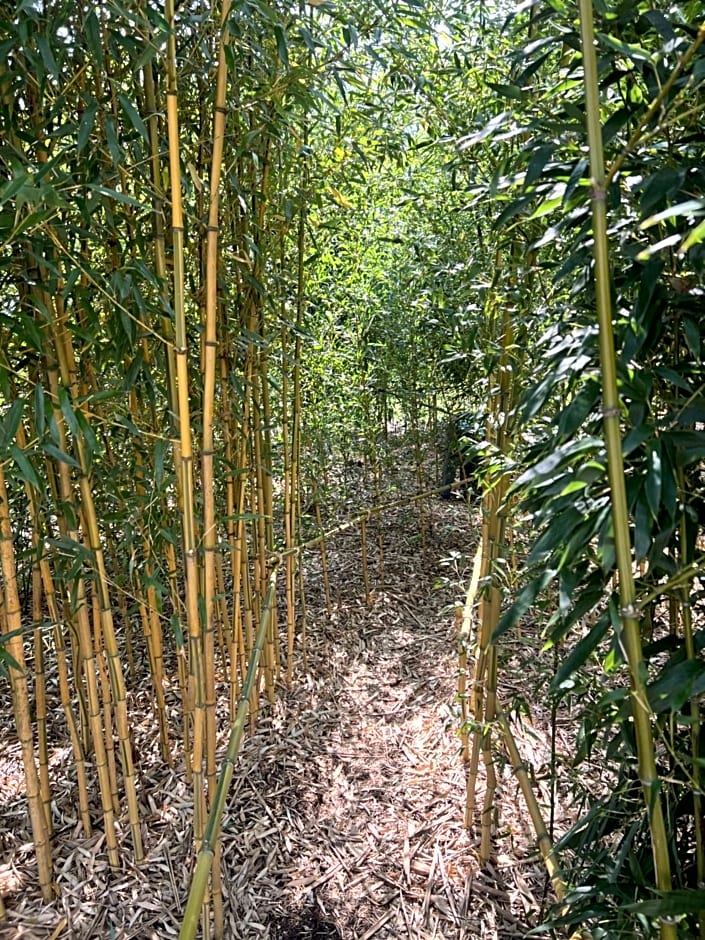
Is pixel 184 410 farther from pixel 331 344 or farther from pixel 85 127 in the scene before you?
pixel 331 344

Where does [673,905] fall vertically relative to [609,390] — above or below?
below

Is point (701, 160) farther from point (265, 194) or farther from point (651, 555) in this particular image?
point (265, 194)

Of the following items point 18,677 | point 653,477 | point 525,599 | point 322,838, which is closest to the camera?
point 653,477

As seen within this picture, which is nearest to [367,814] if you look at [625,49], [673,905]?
[673,905]

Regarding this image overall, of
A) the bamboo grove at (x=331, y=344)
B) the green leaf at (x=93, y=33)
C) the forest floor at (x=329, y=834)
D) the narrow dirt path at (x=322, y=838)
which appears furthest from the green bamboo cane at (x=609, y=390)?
the narrow dirt path at (x=322, y=838)

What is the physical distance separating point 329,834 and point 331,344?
77.8 inches

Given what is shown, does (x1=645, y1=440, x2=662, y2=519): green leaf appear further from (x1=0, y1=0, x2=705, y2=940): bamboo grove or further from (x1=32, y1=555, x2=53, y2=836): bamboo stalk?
(x1=32, y1=555, x2=53, y2=836): bamboo stalk

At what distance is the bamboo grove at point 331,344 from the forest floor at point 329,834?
0.30ft

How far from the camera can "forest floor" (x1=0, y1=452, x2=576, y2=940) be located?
1.70 meters

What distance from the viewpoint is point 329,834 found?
2.04 m

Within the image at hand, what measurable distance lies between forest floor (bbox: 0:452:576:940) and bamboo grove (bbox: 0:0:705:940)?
9 cm

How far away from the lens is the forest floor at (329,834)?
1.70m

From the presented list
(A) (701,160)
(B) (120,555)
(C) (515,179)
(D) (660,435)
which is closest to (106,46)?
(C) (515,179)

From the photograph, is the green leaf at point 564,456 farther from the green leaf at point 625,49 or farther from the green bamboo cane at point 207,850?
the green bamboo cane at point 207,850
